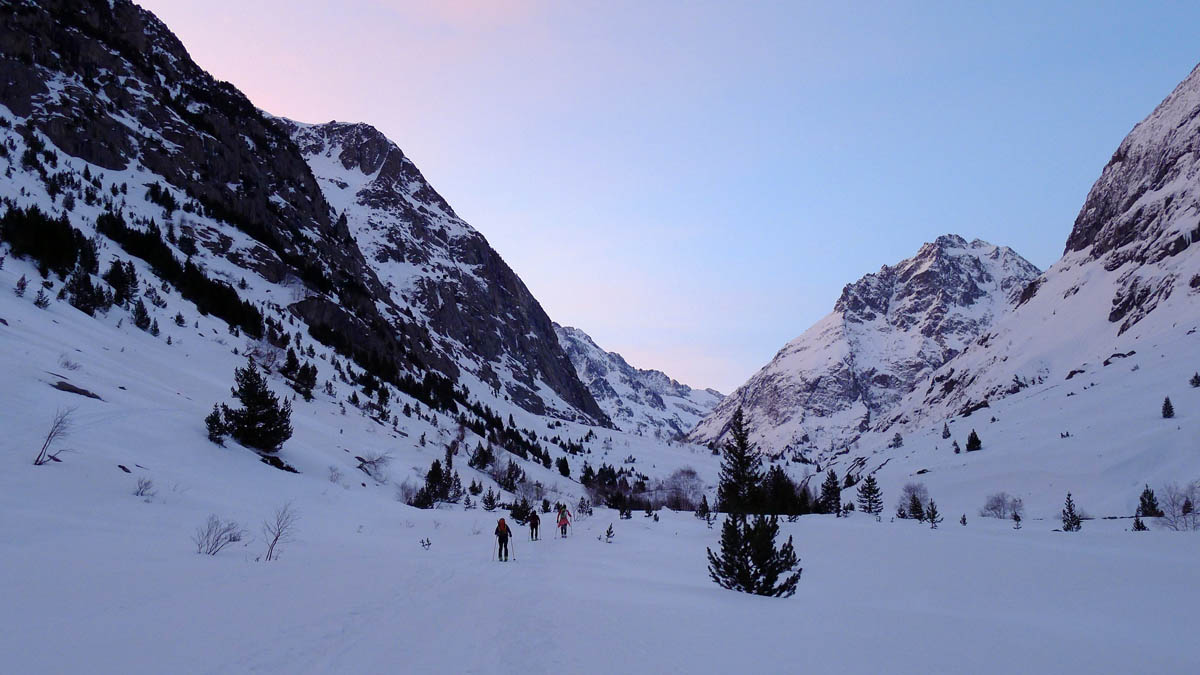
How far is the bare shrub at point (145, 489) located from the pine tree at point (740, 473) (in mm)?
13973

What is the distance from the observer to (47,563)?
21.6ft

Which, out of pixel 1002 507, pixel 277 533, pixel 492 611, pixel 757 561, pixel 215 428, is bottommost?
pixel 492 611

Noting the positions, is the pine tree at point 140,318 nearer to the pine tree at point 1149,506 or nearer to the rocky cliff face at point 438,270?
the pine tree at point 1149,506

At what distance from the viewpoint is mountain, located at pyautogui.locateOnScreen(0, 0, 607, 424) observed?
182ft

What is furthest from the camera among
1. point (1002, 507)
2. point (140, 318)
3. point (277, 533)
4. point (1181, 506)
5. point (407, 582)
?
point (1002, 507)

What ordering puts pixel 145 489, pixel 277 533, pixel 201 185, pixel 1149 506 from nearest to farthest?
pixel 277 533 < pixel 145 489 < pixel 1149 506 < pixel 201 185

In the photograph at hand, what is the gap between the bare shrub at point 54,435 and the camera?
10969mm

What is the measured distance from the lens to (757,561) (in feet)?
41.8

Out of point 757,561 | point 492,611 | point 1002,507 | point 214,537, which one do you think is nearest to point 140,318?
point 214,537

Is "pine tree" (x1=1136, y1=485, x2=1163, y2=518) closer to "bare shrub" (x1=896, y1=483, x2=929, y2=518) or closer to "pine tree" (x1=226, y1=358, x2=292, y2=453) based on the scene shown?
"bare shrub" (x1=896, y1=483, x2=929, y2=518)

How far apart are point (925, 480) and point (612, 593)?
4595cm

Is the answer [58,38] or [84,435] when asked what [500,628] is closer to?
[84,435]

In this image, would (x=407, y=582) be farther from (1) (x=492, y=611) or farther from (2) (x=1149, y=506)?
(2) (x=1149, y=506)

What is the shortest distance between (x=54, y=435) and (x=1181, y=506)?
4030cm
